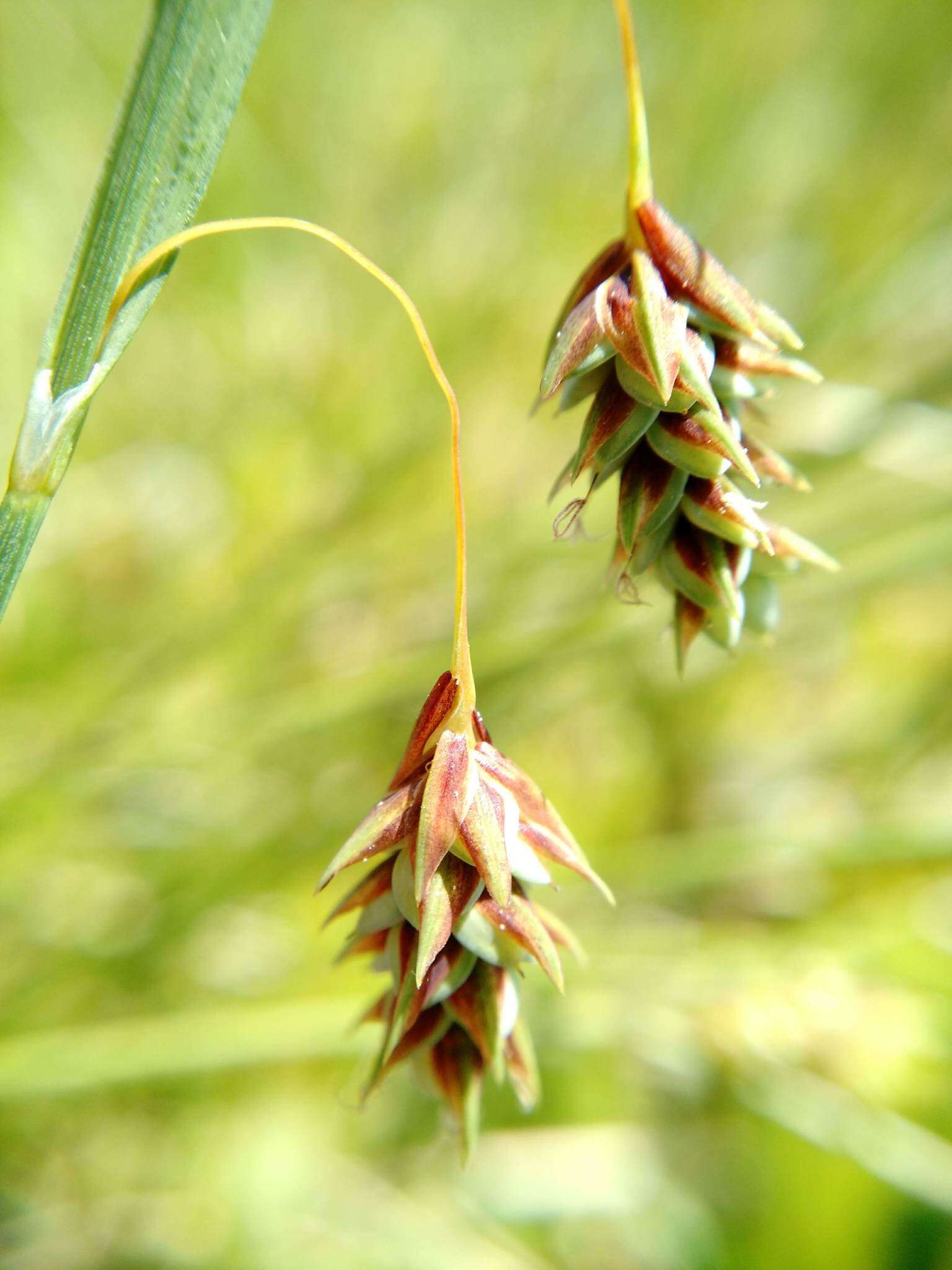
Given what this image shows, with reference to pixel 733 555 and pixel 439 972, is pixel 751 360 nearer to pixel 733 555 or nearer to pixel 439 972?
pixel 733 555

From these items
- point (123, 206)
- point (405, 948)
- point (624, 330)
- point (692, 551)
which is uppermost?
point (123, 206)

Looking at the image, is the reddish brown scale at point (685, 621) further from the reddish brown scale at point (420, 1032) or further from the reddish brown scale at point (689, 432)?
the reddish brown scale at point (420, 1032)

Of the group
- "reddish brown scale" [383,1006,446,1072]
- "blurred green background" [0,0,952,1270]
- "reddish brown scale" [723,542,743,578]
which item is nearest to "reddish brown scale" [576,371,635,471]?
"reddish brown scale" [723,542,743,578]

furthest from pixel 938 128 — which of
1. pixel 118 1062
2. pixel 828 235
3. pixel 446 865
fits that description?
pixel 118 1062

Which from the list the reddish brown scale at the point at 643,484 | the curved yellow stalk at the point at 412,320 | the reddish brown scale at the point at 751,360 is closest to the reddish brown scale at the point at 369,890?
the curved yellow stalk at the point at 412,320

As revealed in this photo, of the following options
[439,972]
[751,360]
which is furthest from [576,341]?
[439,972]

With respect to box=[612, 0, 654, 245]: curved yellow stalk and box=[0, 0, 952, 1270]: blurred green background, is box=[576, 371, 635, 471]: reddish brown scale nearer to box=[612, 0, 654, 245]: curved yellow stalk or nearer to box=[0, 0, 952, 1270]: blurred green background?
box=[612, 0, 654, 245]: curved yellow stalk
